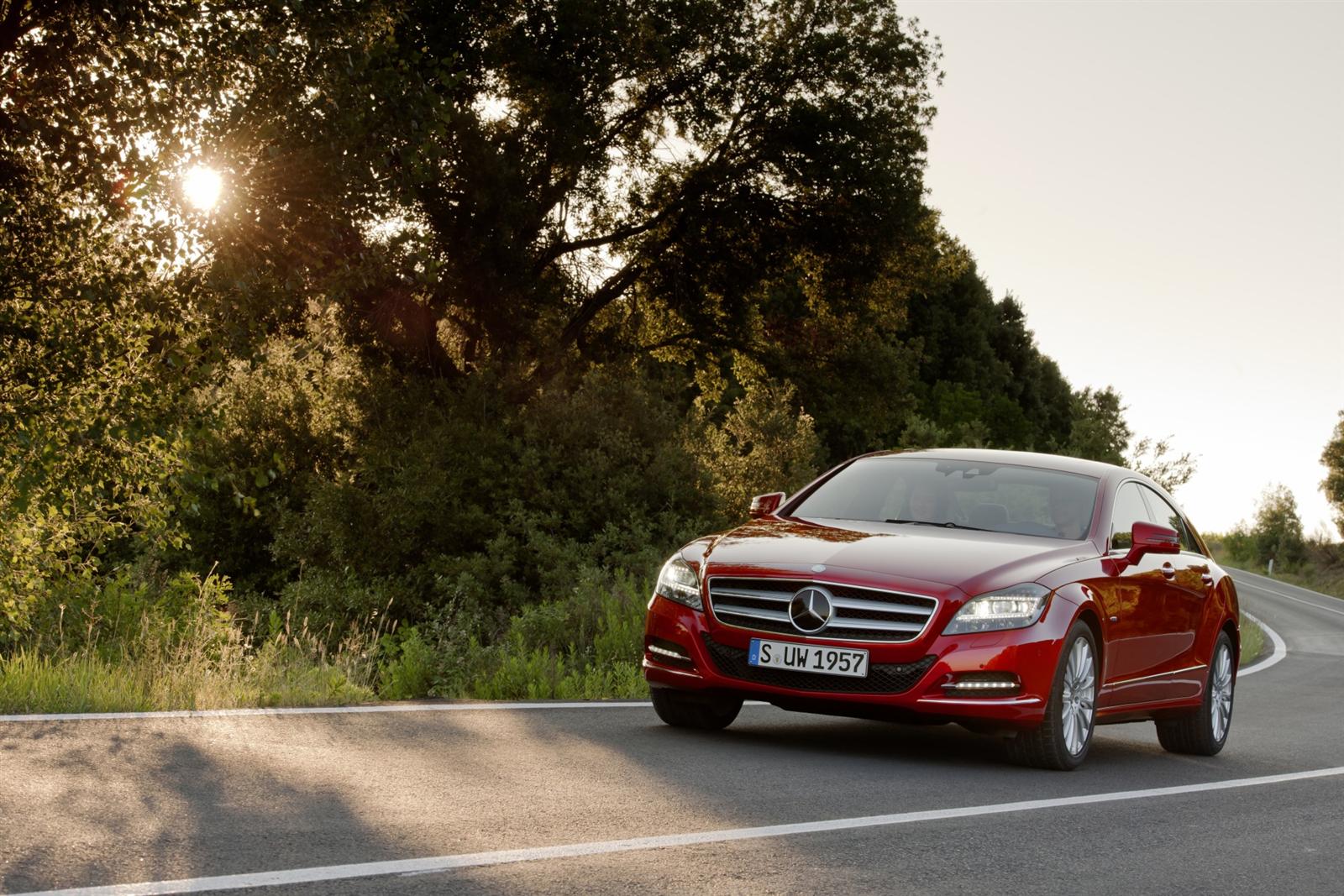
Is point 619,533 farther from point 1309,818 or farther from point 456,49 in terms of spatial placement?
point 1309,818

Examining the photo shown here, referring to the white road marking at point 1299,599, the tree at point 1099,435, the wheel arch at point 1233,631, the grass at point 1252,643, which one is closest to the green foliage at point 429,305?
the wheel arch at point 1233,631

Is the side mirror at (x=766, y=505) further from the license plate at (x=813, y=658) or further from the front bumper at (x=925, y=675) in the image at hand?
the license plate at (x=813, y=658)

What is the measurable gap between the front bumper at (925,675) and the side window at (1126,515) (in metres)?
1.29

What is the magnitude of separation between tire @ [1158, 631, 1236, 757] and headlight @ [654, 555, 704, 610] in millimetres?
3651

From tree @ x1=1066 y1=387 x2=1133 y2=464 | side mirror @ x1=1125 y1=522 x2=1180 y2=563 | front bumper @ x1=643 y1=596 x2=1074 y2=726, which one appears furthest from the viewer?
tree @ x1=1066 y1=387 x2=1133 y2=464

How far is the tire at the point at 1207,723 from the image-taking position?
10.4 m

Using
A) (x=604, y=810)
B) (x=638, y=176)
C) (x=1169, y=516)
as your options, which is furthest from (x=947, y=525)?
A: (x=638, y=176)

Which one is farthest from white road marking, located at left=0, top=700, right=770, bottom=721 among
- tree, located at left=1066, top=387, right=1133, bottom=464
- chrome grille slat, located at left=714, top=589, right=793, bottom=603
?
tree, located at left=1066, top=387, right=1133, bottom=464

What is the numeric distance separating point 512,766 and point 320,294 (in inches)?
487

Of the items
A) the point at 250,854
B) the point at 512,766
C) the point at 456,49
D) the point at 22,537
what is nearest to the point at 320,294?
the point at 22,537

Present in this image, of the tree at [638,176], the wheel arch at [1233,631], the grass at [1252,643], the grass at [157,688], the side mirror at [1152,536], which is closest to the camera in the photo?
the grass at [157,688]

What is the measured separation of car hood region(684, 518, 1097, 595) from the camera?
26.8 feet

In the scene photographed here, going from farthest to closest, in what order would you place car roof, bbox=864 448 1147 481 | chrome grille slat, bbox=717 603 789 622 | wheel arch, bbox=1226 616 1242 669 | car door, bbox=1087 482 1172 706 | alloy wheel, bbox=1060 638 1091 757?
wheel arch, bbox=1226 616 1242 669 < car roof, bbox=864 448 1147 481 < car door, bbox=1087 482 1172 706 < alloy wheel, bbox=1060 638 1091 757 < chrome grille slat, bbox=717 603 789 622

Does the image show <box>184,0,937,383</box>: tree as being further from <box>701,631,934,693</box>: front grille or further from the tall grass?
<box>701,631,934,693</box>: front grille
